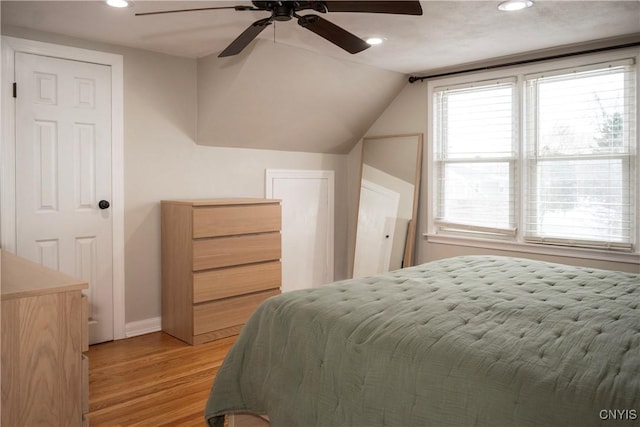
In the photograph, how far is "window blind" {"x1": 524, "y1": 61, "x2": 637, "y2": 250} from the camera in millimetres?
3330

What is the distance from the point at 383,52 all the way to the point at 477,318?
261 centimetres

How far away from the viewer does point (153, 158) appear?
11.9ft

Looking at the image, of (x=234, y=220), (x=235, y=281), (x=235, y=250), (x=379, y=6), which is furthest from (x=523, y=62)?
(x=235, y=281)

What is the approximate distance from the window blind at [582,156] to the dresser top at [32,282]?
3292mm

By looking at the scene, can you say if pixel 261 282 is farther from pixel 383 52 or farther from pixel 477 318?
pixel 477 318

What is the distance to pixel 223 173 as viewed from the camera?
4.08 metres

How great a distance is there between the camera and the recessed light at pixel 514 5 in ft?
8.74

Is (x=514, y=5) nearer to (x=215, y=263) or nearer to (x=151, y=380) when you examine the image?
(x=215, y=263)

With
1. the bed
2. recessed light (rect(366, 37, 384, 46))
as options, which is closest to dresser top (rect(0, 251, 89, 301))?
the bed

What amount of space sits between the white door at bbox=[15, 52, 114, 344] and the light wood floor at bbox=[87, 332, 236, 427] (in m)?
0.37

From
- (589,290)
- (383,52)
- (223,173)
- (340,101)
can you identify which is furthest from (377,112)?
(589,290)

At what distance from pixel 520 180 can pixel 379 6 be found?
240 centimetres

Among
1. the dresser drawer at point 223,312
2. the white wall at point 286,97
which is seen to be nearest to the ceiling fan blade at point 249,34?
the white wall at point 286,97

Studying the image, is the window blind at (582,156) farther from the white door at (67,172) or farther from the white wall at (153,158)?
the white door at (67,172)
